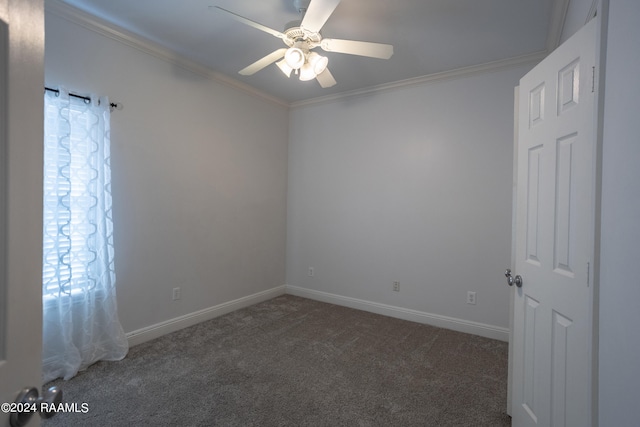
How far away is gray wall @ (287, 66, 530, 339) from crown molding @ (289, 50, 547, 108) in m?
0.05

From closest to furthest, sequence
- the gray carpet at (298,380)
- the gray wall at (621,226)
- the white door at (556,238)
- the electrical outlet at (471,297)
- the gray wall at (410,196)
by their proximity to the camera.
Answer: the gray wall at (621,226) → the white door at (556,238) → the gray carpet at (298,380) → the gray wall at (410,196) → the electrical outlet at (471,297)

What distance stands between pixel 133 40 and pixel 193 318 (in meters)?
2.59

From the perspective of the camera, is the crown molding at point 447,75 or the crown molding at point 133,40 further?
the crown molding at point 447,75

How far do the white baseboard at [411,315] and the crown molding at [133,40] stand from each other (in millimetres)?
2645

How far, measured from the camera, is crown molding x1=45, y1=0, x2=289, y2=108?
7.22ft

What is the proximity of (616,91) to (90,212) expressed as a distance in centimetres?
296

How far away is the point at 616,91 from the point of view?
3.02ft

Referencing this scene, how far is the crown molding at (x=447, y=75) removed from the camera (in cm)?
280

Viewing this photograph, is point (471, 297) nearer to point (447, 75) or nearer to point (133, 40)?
point (447, 75)

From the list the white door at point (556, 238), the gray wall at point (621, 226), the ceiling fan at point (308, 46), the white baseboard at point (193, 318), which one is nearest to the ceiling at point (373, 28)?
the ceiling fan at point (308, 46)

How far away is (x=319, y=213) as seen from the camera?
4078mm

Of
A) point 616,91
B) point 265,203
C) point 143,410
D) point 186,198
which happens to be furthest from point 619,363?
point 265,203

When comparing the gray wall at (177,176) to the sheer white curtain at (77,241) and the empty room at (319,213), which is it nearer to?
the empty room at (319,213)

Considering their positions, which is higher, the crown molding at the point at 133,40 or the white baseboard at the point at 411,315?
the crown molding at the point at 133,40
